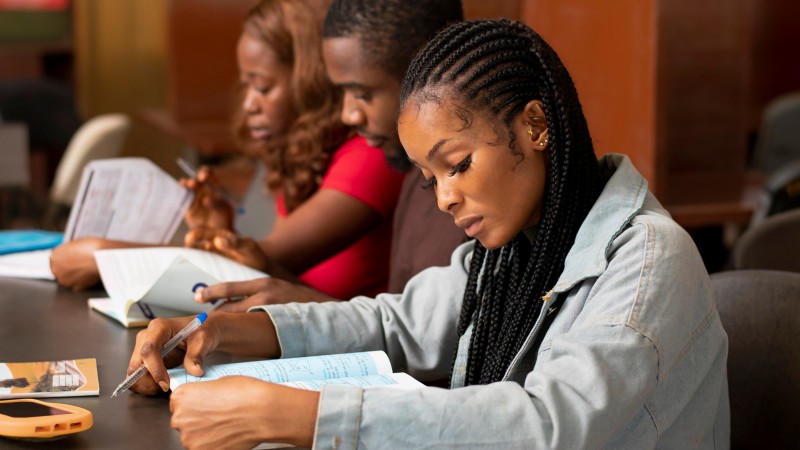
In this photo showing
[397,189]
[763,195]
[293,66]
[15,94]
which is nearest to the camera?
[397,189]

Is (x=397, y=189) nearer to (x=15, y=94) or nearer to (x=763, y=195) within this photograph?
(x=763, y=195)

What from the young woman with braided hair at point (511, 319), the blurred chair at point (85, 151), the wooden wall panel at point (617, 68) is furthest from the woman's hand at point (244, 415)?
the blurred chair at point (85, 151)

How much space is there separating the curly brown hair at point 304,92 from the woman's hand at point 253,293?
58cm

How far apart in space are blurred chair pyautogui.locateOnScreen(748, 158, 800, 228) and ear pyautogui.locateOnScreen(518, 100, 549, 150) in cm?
172

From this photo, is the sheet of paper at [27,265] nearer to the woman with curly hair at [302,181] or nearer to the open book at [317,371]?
the woman with curly hair at [302,181]

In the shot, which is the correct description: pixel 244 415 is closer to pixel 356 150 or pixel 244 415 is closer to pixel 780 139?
pixel 356 150

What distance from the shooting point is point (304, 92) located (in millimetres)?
2172

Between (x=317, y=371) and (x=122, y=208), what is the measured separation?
89 centimetres

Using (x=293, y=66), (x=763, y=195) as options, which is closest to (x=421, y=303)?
(x=293, y=66)

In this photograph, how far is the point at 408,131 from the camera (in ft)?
4.06

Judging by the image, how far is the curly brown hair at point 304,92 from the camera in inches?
84.9

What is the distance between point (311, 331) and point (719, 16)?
2.44 metres

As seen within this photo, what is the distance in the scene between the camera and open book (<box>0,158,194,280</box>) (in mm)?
1997

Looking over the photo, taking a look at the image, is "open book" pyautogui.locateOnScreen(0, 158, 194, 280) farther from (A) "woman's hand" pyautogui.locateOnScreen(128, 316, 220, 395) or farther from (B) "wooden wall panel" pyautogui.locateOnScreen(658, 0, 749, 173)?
(B) "wooden wall panel" pyautogui.locateOnScreen(658, 0, 749, 173)
